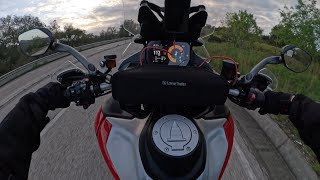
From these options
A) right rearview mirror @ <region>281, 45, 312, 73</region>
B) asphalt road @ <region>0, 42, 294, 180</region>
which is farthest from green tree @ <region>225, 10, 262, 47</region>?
right rearview mirror @ <region>281, 45, 312, 73</region>

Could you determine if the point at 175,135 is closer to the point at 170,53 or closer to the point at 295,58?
the point at 170,53

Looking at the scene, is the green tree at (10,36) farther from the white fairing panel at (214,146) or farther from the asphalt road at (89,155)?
the white fairing panel at (214,146)

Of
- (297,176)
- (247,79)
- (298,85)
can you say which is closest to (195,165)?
(247,79)

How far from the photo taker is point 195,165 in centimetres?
169

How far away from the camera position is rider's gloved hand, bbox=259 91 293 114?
6.95 ft

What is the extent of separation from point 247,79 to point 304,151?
3315 mm

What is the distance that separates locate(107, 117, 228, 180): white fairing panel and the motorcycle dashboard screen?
55 centimetres

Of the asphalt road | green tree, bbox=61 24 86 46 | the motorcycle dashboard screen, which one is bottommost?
green tree, bbox=61 24 86 46

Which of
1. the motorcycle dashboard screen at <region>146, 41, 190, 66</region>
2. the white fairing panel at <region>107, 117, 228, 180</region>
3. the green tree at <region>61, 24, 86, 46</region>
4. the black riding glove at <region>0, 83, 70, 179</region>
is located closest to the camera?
the black riding glove at <region>0, 83, 70, 179</region>

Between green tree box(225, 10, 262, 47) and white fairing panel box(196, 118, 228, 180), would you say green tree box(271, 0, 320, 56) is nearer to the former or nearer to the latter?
green tree box(225, 10, 262, 47)

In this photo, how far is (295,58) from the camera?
2299 mm

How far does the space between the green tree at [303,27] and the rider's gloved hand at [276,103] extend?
32582mm

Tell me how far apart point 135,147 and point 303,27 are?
3509 centimetres

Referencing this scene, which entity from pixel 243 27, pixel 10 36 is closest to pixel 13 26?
pixel 10 36
